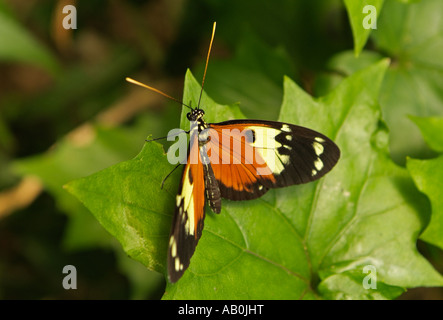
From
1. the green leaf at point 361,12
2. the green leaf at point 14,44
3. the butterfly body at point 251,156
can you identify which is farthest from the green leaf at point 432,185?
the green leaf at point 14,44

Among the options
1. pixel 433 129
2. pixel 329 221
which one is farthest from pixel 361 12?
pixel 329 221

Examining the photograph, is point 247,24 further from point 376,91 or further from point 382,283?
point 382,283

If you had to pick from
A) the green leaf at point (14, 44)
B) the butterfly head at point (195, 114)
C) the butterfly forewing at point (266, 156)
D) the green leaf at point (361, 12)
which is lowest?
the butterfly forewing at point (266, 156)

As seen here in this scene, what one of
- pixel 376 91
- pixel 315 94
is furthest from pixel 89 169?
pixel 376 91

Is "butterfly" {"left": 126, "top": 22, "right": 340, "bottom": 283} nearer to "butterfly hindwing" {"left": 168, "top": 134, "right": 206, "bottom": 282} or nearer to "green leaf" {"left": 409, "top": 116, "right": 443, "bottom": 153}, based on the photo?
"butterfly hindwing" {"left": 168, "top": 134, "right": 206, "bottom": 282}

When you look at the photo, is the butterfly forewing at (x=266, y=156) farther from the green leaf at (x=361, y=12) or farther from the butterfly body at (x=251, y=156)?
the green leaf at (x=361, y=12)

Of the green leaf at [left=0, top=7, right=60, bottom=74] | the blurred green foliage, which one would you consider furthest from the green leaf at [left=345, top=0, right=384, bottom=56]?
the green leaf at [left=0, top=7, right=60, bottom=74]

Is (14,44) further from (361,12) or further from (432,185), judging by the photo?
(432,185)
